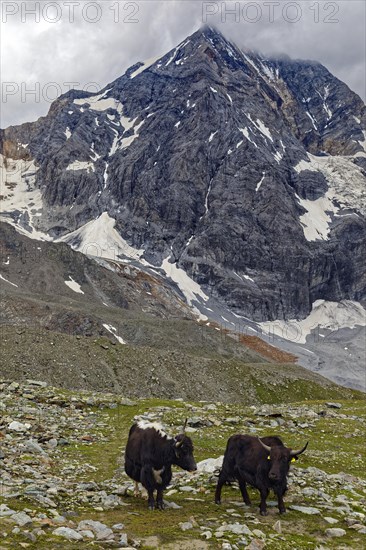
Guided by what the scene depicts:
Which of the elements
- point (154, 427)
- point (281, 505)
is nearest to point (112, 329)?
point (154, 427)

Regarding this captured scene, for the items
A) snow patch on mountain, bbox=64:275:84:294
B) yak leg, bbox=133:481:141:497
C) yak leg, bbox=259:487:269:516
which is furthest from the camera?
snow patch on mountain, bbox=64:275:84:294

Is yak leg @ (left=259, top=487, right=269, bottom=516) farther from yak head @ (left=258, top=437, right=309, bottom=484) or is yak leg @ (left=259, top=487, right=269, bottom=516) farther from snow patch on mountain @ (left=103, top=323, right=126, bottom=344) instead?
snow patch on mountain @ (left=103, top=323, right=126, bottom=344)

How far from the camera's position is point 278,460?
593 inches

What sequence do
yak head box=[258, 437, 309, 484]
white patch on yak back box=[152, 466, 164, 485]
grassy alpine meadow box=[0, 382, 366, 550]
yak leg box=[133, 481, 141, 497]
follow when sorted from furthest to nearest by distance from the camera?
yak leg box=[133, 481, 141, 497] → white patch on yak back box=[152, 466, 164, 485] → yak head box=[258, 437, 309, 484] → grassy alpine meadow box=[0, 382, 366, 550]

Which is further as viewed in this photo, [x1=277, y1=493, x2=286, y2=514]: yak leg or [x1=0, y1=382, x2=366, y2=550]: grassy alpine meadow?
[x1=277, y1=493, x2=286, y2=514]: yak leg

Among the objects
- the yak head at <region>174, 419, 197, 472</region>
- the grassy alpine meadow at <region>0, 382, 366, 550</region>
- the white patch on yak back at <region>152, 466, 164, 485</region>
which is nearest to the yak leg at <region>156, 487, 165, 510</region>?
the grassy alpine meadow at <region>0, 382, 366, 550</region>

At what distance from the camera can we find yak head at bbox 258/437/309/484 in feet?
48.4

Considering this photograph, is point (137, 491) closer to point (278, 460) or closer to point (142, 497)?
point (142, 497)

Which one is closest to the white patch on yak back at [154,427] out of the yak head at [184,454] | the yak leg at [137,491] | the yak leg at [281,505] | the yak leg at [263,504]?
the yak head at [184,454]

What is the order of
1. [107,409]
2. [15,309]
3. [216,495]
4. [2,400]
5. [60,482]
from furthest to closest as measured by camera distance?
[15,309]
[107,409]
[2,400]
[60,482]
[216,495]

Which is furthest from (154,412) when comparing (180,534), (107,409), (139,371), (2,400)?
(139,371)

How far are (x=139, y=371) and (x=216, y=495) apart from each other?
5694cm

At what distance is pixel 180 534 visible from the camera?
39.9ft

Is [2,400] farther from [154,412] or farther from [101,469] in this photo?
[101,469]
